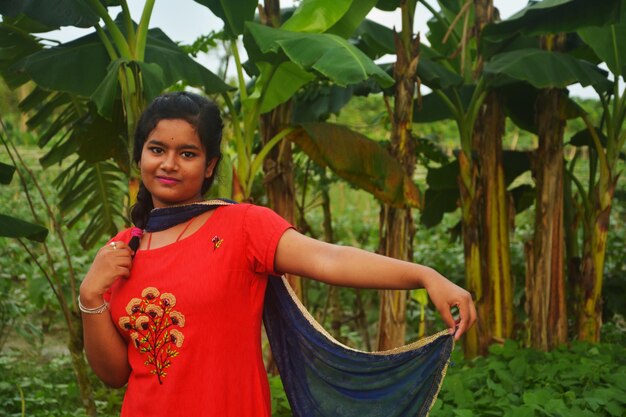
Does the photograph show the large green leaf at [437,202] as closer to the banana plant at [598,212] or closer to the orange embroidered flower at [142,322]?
the banana plant at [598,212]

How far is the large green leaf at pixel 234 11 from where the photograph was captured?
164 inches

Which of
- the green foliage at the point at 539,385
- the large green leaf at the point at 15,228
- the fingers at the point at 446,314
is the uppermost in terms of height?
the large green leaf at the point at 15,228

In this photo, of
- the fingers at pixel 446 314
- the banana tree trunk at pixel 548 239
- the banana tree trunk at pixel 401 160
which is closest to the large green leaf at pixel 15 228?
the banana tree trunk at pixel 401 160

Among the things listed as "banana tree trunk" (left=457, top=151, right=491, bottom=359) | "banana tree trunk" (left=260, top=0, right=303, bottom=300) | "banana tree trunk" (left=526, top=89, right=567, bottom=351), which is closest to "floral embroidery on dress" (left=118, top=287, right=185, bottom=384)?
"banana tree trunk" (left=260, top=0, right=303, bottom=300)

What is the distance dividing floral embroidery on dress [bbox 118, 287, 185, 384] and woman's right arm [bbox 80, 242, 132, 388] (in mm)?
51

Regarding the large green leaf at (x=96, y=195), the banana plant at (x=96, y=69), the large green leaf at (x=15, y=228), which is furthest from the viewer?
the large green leaf at (x=96, y=195)

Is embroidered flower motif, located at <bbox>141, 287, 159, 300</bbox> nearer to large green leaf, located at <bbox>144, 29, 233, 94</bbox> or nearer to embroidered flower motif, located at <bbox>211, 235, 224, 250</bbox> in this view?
embroidered flower motif, located at <bbox>211, 235, 224, 250</bbox>

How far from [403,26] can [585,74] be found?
110cm

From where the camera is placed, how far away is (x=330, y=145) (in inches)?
177

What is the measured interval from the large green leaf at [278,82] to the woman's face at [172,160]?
2750 millimetres

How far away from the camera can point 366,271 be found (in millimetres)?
1609

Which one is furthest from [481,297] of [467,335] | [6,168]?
[6,168]

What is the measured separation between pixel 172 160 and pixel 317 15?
108 inches

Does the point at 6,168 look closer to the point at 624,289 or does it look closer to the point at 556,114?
the point at 556,114
